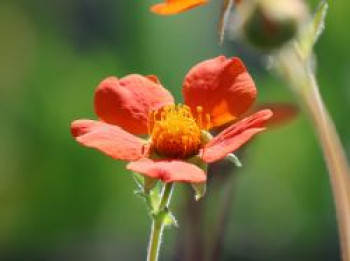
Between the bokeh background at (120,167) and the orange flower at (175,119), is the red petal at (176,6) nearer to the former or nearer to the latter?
the orange flower at (175,119)

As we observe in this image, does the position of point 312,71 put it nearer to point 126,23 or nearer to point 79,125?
point 79,125

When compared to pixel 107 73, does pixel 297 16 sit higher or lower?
lower

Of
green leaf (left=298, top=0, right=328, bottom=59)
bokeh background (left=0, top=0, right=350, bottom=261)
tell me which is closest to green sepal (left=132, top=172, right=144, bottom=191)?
green leaf (left=298, top=0, right=328, bottom=59)

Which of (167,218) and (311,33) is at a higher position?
(311,33)

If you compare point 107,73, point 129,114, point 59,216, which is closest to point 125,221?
point 59,216

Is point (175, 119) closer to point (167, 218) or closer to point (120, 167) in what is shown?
point (167, 218)

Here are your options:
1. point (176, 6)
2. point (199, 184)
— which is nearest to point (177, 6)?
point (176, 6)

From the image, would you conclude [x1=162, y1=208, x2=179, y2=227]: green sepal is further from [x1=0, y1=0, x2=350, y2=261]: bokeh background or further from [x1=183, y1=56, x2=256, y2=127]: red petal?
[x1=0, y1=0, x2=350, y2=261]: bokeh background
